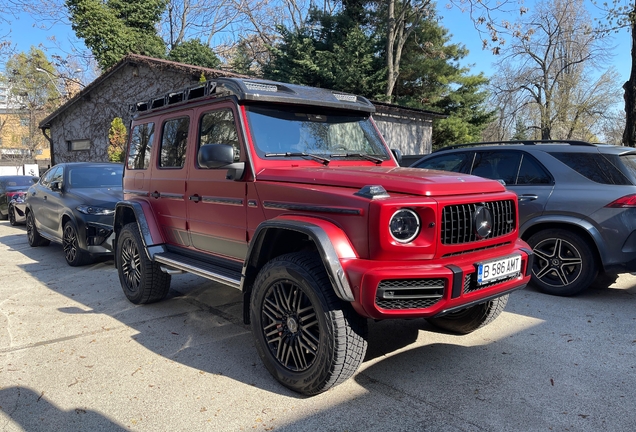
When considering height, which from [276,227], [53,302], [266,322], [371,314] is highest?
[276,227]

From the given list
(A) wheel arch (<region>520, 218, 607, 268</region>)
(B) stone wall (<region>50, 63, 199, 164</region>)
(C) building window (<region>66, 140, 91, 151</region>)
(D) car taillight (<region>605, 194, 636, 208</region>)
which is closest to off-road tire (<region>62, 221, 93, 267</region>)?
(A) wheel arch (<region>520, 218, 607, 268</region>)

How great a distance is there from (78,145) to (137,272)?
1950 centimetres

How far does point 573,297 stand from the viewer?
5.39 m

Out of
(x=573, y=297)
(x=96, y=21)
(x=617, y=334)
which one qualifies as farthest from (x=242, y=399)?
(x=96, y=21)

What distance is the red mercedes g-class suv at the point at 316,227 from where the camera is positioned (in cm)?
284

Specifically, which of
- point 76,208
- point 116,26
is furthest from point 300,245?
point 116,26

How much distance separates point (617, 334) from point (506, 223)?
184cm

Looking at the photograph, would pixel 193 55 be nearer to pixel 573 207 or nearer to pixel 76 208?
pixel 76 208

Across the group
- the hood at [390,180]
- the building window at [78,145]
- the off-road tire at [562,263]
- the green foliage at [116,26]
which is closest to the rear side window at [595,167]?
the off-road tire at [562,263]

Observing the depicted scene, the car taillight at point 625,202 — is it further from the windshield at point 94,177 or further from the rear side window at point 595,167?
the windshield at point 94,177

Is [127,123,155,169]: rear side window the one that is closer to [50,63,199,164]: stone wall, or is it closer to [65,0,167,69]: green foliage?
[50,63,199,164]: stone wall

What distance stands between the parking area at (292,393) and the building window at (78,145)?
58.1ft

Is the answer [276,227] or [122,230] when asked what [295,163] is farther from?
[122,230]

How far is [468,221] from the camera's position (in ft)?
10.2
